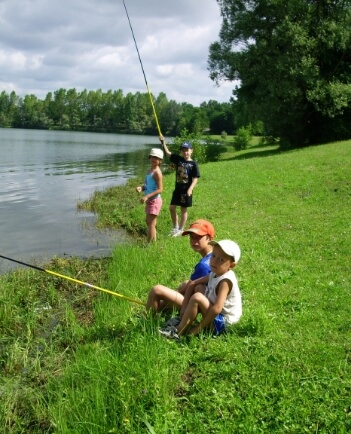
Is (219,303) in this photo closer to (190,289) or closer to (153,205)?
(190,289)

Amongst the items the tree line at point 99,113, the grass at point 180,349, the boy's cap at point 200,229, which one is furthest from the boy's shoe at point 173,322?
the tree line at point 99,113

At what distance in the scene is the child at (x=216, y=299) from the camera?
15.0 ft

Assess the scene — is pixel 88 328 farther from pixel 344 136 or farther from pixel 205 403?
pixel 344 136

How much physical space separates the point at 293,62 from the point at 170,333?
2536 centimetres

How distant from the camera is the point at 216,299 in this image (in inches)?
181

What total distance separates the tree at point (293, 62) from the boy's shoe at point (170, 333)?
2447 centimetres

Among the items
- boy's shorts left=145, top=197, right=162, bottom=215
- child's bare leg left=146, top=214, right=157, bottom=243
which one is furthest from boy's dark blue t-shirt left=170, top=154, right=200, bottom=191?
child's bare leg left=146, top=214, right=157, bottom=243

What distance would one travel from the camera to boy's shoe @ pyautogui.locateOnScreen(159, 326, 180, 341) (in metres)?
4.81

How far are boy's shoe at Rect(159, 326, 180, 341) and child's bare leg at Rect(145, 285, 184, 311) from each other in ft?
1.46

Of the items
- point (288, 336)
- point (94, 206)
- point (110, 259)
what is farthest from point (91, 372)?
point (94, 206)

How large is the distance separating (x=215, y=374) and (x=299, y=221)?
632 cm

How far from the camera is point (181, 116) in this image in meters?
113

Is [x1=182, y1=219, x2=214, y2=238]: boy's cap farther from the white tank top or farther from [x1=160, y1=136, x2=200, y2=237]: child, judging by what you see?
[x1=160, y1=136, x2=200, y2=237]: child

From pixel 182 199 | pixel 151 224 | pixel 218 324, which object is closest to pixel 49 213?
pixel 151 224
